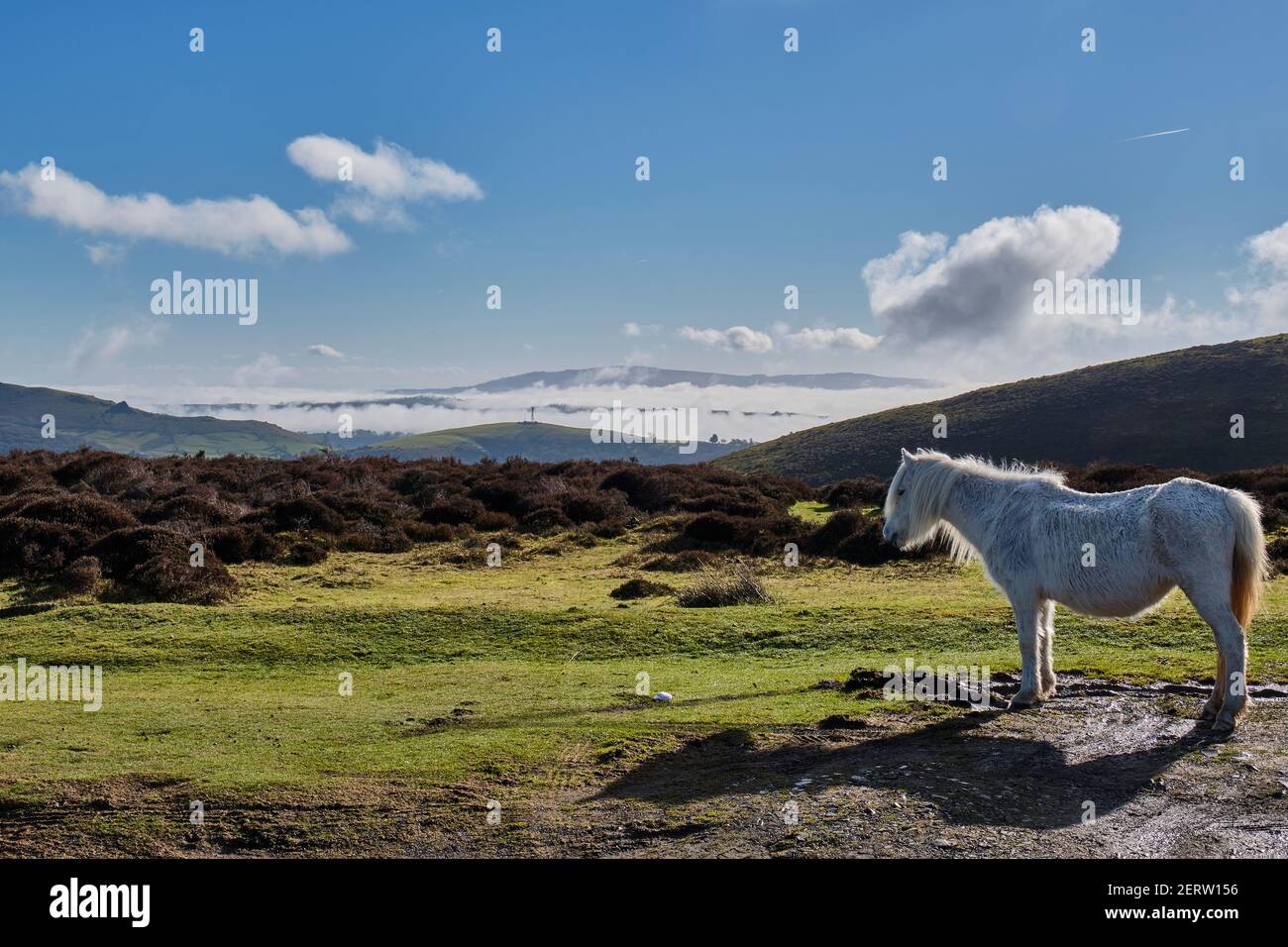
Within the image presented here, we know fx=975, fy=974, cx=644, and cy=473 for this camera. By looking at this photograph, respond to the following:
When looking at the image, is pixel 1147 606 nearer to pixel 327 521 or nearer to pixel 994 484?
pixel 994 484

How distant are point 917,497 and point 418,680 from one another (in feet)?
20.6

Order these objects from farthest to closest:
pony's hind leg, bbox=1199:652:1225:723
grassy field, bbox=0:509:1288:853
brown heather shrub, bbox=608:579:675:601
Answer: brown heather shrub, bbox=608:579:675:601 → pony's hind leg, bbox=1199:652:1225:723 → grassy field, bbox=0:509:1288:853

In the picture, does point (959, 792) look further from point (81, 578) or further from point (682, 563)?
point (81, 578)

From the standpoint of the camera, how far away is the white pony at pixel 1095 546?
8227 millimetres

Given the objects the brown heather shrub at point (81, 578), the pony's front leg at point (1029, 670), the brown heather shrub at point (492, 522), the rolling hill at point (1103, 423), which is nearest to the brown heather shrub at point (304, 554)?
the brown heather shrub at point (81, 578)

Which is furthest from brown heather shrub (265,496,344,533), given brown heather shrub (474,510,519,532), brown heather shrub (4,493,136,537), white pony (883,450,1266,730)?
white pony (883,450,1266,730)

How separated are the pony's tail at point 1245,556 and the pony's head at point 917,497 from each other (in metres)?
2.66

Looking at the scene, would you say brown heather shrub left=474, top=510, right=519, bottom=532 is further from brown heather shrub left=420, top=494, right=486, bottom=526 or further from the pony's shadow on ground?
the pony's shadow on ground

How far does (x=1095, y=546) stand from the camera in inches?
345

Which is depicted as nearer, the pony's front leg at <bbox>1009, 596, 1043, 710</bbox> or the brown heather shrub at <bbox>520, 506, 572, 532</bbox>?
the pony's front leg at <bbox>1009, 596, 1043, 710</bbox>

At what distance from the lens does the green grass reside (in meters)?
8.31

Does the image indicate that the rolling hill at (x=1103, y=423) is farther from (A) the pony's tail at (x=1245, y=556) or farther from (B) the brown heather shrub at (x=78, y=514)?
(A) the pony's tail at (x=1245, y=556)

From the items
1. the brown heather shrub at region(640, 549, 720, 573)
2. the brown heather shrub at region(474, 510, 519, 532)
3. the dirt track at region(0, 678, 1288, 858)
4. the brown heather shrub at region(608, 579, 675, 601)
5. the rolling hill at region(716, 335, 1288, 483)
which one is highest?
the rolling hill at region(716, 335, 1288, 483)

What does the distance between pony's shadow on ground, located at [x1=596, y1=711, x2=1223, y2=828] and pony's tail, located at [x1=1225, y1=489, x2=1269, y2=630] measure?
1.22 meters
